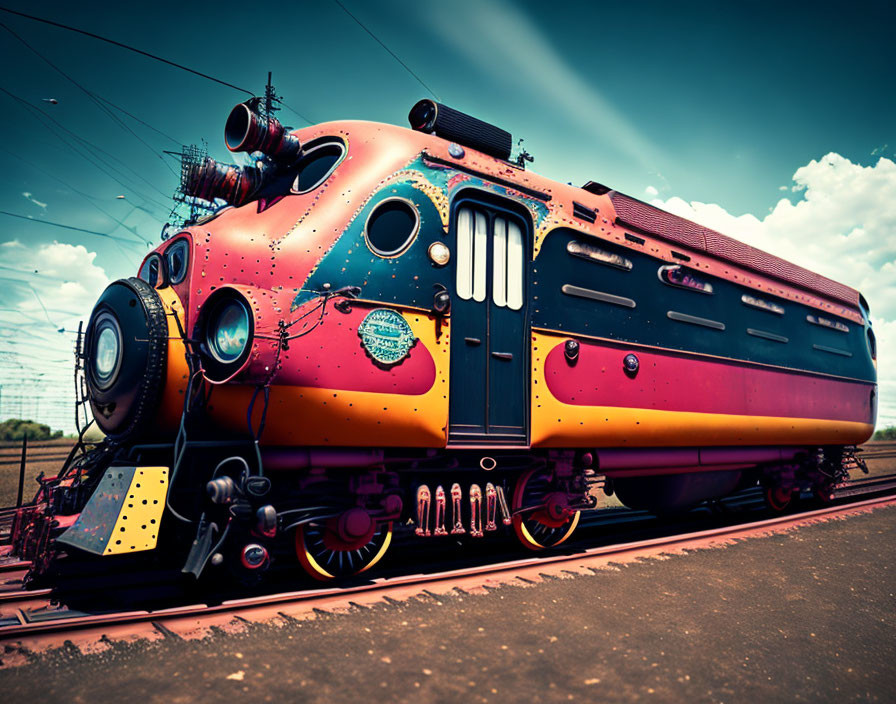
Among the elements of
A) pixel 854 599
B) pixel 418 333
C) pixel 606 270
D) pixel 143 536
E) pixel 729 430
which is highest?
pixel 606 270

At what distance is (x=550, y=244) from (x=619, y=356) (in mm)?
1540

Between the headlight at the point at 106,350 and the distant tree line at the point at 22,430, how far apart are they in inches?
1059

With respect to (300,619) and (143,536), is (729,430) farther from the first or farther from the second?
(143,536)

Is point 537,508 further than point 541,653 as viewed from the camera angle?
Yes

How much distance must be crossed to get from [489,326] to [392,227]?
49.9 inches

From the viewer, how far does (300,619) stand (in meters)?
3.89

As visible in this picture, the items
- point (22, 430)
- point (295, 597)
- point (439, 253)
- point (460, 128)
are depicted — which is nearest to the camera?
point (295, 597)

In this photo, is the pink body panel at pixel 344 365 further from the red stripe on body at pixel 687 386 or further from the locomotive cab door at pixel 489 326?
the red stripe on body at pixel 687 386

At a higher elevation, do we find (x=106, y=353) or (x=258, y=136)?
(x=258, y=136)

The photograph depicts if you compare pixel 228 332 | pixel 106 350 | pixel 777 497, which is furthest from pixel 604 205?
pixel 777 497

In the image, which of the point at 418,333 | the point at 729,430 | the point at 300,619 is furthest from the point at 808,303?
the point at 300,619

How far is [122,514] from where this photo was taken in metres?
3.87

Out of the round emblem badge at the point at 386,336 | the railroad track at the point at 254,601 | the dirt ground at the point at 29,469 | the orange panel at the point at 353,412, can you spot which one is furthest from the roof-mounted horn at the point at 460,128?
the dirt ground at the point at 29,469

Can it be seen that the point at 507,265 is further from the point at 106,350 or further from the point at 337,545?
the point at 106,350
